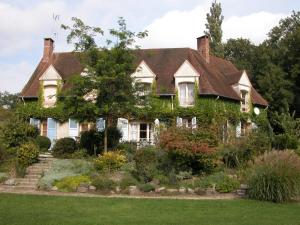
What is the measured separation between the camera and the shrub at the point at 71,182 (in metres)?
16.1

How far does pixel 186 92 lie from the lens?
29266 millimetres

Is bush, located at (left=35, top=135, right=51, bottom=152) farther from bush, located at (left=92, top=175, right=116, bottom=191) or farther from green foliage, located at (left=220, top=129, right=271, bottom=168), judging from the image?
green foliage, located at (left=220, top=129, right=271, bottom=168)

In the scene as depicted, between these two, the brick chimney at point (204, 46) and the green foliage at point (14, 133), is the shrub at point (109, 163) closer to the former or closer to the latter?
the green foliage at point (14, 133)

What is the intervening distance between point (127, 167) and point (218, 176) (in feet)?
14.3

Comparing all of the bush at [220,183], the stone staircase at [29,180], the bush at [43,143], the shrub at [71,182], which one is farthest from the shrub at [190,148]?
the bush at [43,143]

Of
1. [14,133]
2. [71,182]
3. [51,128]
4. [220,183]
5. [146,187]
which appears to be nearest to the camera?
[146,187]

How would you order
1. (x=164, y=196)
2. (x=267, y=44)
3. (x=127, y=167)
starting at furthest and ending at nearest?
(x=267, y=44) < (x=127, y=167) < (x=164, y=196)

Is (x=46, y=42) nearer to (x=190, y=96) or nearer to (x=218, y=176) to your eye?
(x=190, y=96)

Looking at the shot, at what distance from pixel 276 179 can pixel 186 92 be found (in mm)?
16115

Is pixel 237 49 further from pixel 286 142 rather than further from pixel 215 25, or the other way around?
pixel 286 142

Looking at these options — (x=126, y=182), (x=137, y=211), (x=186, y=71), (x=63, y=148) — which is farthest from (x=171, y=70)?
(x=137, y=211)

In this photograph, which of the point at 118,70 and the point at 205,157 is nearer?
the point at 205,157

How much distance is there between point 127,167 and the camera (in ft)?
61.2

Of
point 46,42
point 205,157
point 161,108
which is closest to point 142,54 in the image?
point 161,108
